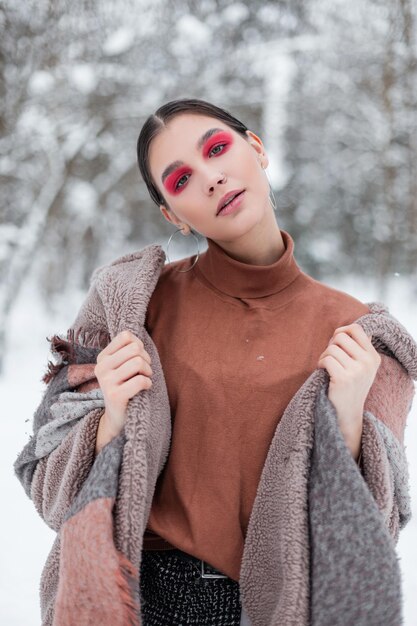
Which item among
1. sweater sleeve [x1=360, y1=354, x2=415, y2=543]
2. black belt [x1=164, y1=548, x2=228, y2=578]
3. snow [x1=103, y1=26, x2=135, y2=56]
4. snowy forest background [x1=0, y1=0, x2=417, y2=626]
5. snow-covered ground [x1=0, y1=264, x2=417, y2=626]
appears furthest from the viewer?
snow [x1=103, y1=26, x2=135, y2=56]

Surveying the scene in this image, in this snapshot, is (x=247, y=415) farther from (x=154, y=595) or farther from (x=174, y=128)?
(x=174, y=128)

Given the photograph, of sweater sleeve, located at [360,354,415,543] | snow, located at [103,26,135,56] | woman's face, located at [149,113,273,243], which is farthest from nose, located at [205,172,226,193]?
snow, located at [103,26,135,56]

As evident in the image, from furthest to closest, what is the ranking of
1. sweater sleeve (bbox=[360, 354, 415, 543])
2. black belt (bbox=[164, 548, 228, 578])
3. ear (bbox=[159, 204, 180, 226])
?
ear (bbox=[159, 204, 180, 226])
black belt (bbox=[164, 548, 228, 578])
sweater sleeve (bbox=[360, 354, 415, 543])

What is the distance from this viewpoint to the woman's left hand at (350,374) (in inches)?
30.4

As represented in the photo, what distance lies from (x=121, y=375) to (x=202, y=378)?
0.51 ft

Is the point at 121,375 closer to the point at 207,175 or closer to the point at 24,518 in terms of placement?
the point at 207,175

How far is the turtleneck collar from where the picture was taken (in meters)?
0.96

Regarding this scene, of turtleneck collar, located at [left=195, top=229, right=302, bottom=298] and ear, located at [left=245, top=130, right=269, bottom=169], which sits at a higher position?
ear, located at [left=245, top=130, right=269, bottom=169]

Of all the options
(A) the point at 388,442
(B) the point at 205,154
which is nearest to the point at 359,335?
(A) the point at 388,442

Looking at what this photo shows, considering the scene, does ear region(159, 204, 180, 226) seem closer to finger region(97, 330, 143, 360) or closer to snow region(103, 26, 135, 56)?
finger region(97, 330, 143, 360)

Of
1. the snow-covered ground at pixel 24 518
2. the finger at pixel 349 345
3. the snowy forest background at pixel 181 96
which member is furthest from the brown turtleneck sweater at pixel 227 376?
the snowy forest background at pixel 181 96

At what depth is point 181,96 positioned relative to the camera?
4.86 metres

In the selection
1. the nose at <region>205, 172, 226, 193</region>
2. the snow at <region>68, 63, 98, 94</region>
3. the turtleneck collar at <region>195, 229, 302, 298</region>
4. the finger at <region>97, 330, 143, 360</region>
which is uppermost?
the snow at <region>68, 63, 98, 94</region>

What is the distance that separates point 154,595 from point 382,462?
1.62ft
